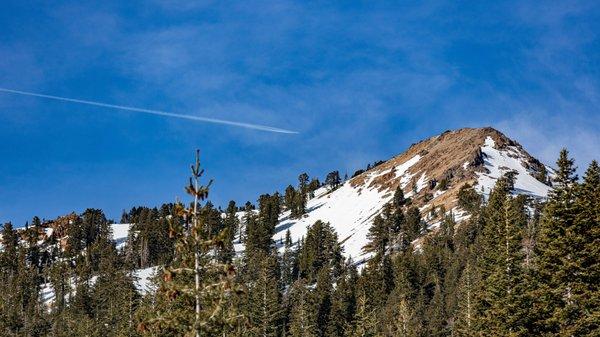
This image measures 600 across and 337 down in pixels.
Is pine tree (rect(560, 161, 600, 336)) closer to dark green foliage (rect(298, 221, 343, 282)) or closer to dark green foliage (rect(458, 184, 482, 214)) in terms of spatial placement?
dark green foliage (rect(298, 221, 343, 282))

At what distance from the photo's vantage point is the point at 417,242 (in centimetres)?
15400

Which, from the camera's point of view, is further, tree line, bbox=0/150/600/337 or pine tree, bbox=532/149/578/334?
pine tree, bbox=532/149/578/334

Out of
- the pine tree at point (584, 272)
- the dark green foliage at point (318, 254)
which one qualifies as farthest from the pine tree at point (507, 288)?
the dark green foliage at point (318, 254)

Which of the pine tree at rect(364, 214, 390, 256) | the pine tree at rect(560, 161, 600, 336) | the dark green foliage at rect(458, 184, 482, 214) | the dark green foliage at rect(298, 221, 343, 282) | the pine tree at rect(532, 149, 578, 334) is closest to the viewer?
the pine tree at rect(560, 161, 600, 336)

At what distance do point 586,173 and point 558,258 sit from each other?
550 cm

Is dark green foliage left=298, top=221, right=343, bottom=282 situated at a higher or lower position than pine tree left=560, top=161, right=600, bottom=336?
higher

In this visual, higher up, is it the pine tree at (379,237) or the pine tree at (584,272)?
the pine tree at (379,237)

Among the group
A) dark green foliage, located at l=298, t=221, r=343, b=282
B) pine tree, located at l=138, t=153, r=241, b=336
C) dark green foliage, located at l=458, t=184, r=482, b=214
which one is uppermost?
dark green foliage, located at l=458, t=184, r=482, b=214

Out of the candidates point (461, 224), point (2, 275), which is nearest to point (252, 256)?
point (461, 224)

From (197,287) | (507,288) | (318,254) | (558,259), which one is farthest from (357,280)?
(197,287)

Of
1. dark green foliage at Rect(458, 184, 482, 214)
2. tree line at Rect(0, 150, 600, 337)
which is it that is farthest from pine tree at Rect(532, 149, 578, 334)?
dark green foliage at Rect(458, 184, 482, 214)

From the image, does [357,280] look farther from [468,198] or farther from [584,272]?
[584,272]

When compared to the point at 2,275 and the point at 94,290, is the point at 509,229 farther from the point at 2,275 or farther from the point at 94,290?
the point at 2,275

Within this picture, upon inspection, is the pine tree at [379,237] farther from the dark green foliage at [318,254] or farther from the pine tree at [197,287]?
the pine tree at [197,287]
